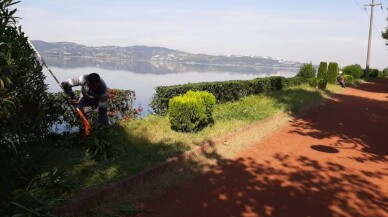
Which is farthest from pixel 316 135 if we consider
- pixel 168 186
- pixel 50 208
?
pixel 50 208

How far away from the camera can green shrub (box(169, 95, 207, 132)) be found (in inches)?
366

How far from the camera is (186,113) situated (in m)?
9.30

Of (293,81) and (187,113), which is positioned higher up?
(293,81)

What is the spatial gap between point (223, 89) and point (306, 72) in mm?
15784

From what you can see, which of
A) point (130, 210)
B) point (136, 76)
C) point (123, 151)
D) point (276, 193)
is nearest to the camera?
point (130, 210)

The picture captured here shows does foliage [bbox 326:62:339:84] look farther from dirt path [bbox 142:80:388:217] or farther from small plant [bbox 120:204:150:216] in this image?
small plant [bbox 120:204:150:216]

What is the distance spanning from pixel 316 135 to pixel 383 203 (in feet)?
16.1

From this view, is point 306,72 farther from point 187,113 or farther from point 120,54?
point 120,54

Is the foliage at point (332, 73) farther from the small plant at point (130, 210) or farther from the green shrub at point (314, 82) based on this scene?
the small plant at point (130, 210)

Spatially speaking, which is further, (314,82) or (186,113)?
(314,82)

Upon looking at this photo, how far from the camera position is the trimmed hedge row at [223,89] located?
41.1 feet

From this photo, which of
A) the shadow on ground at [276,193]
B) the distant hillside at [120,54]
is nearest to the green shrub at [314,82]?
the shadow on ground at [276,193]

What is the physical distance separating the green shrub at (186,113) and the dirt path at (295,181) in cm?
172

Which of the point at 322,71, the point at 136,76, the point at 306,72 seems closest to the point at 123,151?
the point at 306,72
